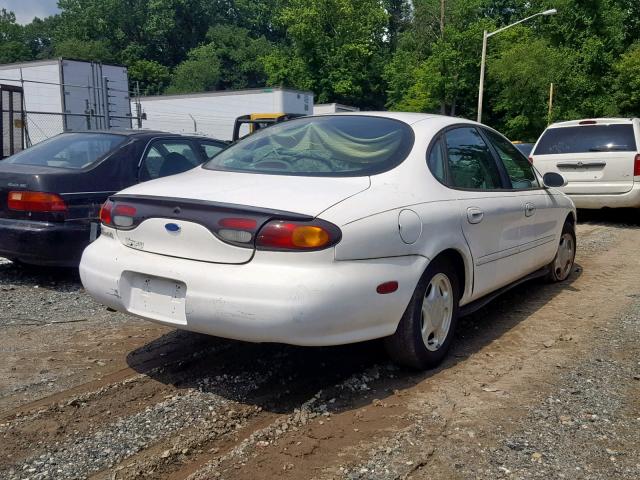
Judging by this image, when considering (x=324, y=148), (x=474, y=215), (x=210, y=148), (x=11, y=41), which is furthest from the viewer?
(x=11, y=41)

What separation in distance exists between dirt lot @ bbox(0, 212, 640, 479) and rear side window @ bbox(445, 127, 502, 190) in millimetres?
1104

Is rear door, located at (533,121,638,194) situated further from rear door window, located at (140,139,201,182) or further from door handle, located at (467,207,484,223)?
door handle, located at (467,207,484,223)

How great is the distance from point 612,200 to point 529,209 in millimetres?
5793

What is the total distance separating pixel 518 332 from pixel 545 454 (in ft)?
6.16

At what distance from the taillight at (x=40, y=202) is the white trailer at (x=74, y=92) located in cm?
1725

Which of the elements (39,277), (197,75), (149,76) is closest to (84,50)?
(149,76)

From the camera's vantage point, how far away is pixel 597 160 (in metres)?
9.99

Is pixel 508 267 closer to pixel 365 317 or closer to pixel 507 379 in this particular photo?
pixel 507 379

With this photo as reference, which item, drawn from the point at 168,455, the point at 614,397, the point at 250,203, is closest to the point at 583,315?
the point at 614,397

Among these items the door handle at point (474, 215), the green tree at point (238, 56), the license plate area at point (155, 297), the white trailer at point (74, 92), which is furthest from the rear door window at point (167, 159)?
the green tree at point (238, 56)

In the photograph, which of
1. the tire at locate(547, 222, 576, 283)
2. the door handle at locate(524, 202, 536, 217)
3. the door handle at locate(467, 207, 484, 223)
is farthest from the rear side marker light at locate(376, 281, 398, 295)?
the tire at locate(547, 222, 576, 283)

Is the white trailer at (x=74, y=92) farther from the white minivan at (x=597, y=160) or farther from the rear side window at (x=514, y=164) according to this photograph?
the rear side window at (x=514, y=164)

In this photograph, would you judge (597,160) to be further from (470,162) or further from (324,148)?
(324,148)

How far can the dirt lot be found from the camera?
2764 mm
